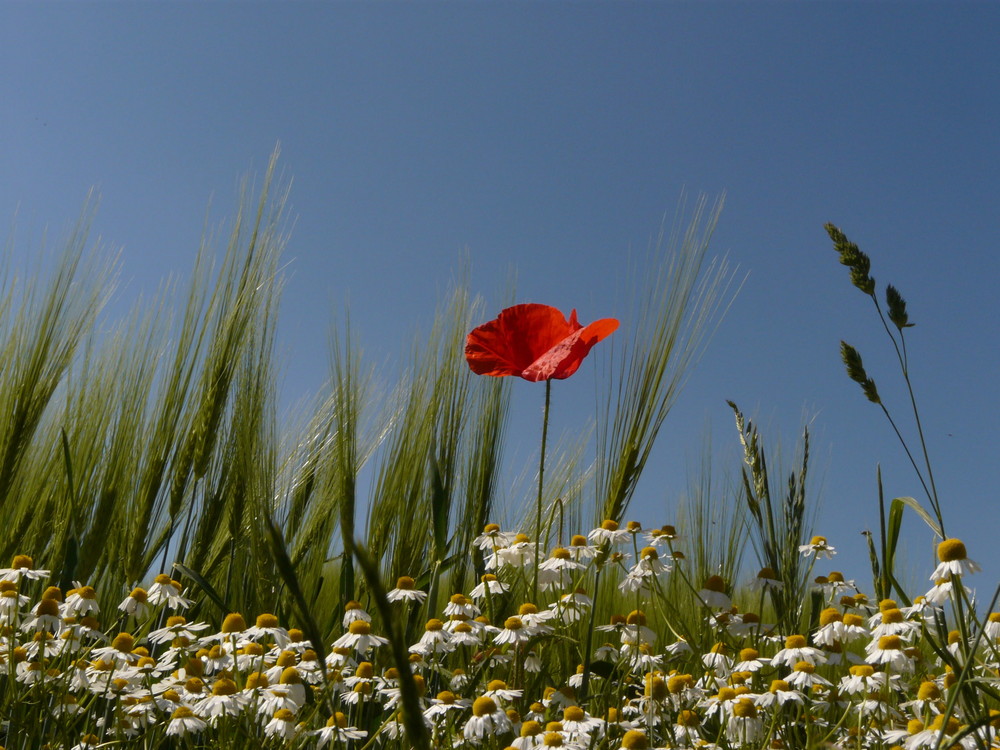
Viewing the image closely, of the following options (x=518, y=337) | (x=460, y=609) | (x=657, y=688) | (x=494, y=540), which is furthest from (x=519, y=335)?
(x=657, y=688)

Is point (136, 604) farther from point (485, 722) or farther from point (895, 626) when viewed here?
point (895, 626)

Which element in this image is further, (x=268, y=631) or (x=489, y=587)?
(x=489, y=587)

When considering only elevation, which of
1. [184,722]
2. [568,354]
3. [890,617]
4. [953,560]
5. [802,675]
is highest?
[568,354]

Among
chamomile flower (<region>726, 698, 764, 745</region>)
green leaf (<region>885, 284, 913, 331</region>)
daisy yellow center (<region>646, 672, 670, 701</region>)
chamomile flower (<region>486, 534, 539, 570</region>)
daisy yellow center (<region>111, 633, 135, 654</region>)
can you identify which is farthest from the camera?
chamomile flower (<region>486, 534, 539, 570</region>)

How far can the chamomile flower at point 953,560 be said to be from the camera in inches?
42.9

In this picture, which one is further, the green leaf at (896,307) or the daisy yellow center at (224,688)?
the daisy yellow center at (224,688)

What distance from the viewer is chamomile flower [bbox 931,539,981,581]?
109 cm

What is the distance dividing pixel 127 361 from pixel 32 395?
10.7 inches

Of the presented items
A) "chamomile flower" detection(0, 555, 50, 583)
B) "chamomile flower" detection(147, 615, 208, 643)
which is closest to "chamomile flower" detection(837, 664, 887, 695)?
"chamomile flower" detection(147, 615, 208, 643)

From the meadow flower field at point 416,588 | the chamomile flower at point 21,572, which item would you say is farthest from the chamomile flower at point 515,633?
the chamomile flower at point 21,572

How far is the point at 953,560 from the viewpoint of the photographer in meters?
1.11

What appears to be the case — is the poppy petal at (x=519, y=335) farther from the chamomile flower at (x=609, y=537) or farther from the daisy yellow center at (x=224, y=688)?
the daisy yellow center at (x=224, y=688)

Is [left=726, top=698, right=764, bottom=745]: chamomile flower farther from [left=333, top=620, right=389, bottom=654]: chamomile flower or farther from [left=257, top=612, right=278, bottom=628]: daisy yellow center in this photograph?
[left=257, top=612, right=278, bottom=628]: daisy yellow center

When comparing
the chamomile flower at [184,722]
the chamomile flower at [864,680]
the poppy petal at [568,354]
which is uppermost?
the poppy petal at [568,354]
